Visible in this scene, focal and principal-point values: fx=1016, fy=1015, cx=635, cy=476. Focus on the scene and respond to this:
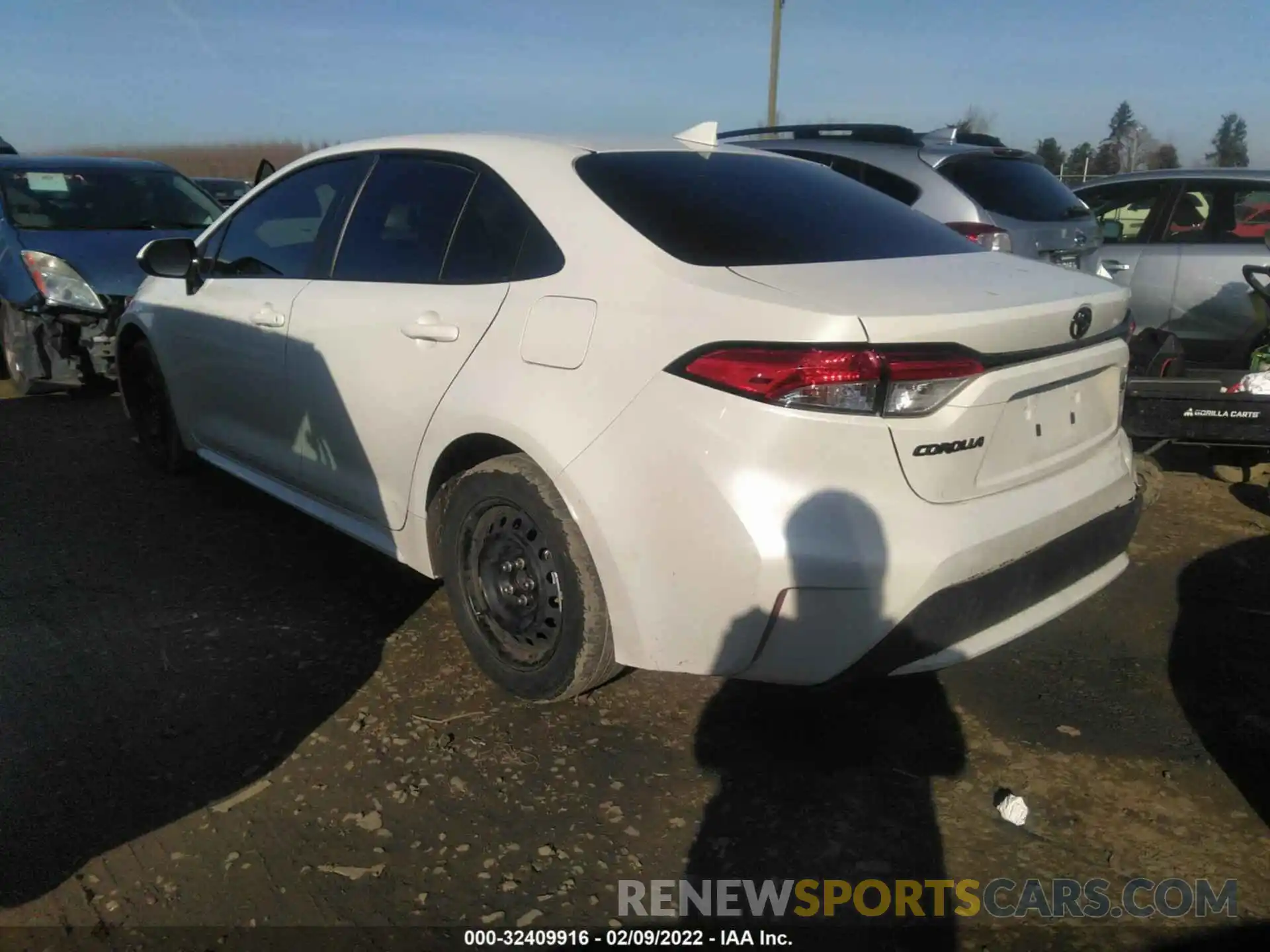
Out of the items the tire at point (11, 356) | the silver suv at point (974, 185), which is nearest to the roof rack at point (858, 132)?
the silver suv at point (974, 185)

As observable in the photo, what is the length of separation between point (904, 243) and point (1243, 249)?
13.4 feet

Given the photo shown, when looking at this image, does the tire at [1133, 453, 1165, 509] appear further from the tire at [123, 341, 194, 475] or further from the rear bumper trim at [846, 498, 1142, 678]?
the tire at [123, 341, 194, 475]

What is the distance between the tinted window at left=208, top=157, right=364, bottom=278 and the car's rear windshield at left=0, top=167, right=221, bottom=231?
366 centimetres

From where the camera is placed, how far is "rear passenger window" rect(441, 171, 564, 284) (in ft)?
9.53

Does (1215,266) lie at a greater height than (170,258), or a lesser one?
lesser

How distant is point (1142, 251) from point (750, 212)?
4486 millimetres

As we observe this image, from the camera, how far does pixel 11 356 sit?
24.0 ft

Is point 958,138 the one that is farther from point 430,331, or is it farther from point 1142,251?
point 430,331

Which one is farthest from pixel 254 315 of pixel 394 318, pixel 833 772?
pixel 833 772

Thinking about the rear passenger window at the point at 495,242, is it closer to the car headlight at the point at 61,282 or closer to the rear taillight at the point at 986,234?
the rear taillight at the point at 986,234

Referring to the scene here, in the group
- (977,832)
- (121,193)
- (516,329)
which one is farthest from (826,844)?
(121,193)

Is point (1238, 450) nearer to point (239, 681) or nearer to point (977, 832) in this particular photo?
point (977, 832)

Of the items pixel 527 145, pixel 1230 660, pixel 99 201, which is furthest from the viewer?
pixel 99 201

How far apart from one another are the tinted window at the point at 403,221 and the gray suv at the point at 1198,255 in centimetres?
457
